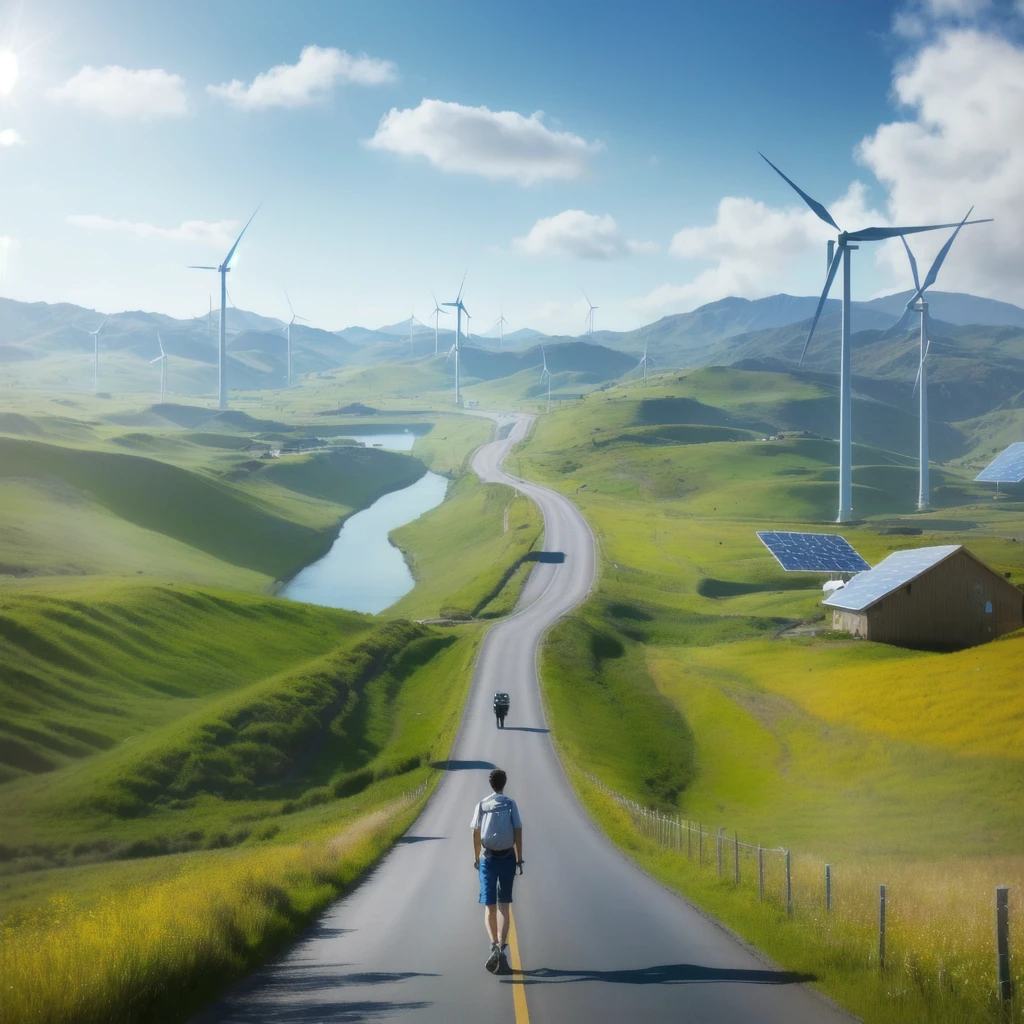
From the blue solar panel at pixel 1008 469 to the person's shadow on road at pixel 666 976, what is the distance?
170197 mm

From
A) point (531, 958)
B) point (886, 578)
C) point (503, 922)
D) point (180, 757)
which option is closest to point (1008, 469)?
point (886, 578)

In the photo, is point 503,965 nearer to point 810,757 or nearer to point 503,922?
point 503,922

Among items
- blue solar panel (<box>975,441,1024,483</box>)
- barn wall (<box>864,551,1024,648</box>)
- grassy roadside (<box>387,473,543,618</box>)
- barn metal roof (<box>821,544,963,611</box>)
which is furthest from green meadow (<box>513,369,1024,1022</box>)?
blue solar panel (<box>975,441,1024,483</box>)

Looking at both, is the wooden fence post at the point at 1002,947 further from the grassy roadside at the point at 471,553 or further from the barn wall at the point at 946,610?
the grassy roadside at the point at 471,553

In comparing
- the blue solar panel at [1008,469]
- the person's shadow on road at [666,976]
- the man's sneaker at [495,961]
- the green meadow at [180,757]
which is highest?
the blue solar panel at [1008,469]

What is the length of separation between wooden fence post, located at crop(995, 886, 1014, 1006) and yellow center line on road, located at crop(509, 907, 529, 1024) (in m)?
6.39

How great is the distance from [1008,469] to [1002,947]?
184866mm

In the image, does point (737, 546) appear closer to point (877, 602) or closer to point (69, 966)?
point (877, 602)

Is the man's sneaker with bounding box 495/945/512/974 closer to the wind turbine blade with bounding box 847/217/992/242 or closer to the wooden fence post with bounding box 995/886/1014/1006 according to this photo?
the wooden fence post with bounding box 995/886/1014/1006

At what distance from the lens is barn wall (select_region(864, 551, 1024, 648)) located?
3189 inches

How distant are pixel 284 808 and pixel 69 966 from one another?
3912 cm

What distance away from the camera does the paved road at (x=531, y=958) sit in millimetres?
14344

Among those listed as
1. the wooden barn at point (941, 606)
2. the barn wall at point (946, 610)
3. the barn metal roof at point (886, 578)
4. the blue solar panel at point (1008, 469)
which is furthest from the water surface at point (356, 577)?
the blue solar panel at point (1008, 469)

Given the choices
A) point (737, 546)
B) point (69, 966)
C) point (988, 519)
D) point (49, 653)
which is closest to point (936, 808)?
point (69, 966)
